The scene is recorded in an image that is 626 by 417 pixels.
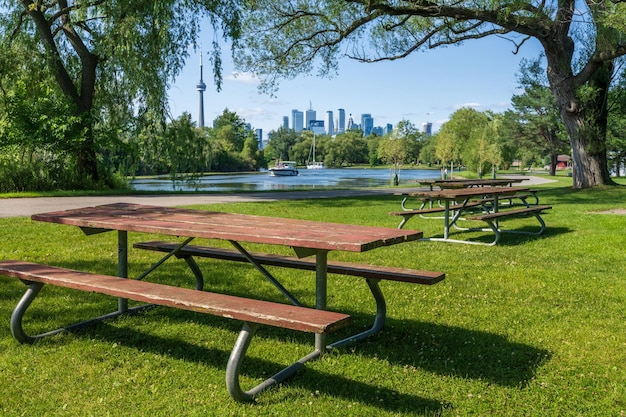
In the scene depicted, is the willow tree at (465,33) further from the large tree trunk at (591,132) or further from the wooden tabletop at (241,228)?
the wooden tabletop at (241,228)

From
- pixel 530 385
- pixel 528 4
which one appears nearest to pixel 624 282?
pixel 530 385

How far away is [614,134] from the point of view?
127ft

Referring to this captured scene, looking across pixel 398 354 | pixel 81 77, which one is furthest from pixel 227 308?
pixel 81 77

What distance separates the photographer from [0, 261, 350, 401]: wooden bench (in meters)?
3.05

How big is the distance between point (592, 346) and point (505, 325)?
673mm

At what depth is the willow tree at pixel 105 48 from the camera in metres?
15.0

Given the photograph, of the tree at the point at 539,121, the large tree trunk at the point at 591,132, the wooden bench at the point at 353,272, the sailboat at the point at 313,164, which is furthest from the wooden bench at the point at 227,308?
the sailboat at the point at 313,164

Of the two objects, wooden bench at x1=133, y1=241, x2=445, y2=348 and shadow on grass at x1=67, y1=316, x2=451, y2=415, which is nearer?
shadow on grass at x1=67, y1=316, x2=451, y2=415

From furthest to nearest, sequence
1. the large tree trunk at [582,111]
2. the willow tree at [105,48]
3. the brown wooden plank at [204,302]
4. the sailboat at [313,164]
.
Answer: the sailboat at [313,164] → the large tree trunk at [582,111] → the willow tree at [105,48] → the brown wooden plank at [204,302]

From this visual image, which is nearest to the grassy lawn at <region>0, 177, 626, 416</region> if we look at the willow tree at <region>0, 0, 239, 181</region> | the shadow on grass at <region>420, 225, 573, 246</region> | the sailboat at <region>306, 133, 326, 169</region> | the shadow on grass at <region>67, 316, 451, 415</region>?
the shadow on grass at <region>67, 316, 451, 415</region>

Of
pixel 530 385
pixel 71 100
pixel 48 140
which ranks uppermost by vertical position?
pixel 71 100

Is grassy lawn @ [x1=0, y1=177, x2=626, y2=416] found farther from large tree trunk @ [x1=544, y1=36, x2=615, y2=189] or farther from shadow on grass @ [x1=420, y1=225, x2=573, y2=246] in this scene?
large tree trunk @ [x1=544, y1=36, x2=615, y2=189]

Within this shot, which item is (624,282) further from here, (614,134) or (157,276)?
(614,134)

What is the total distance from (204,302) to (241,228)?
2.36 feet
